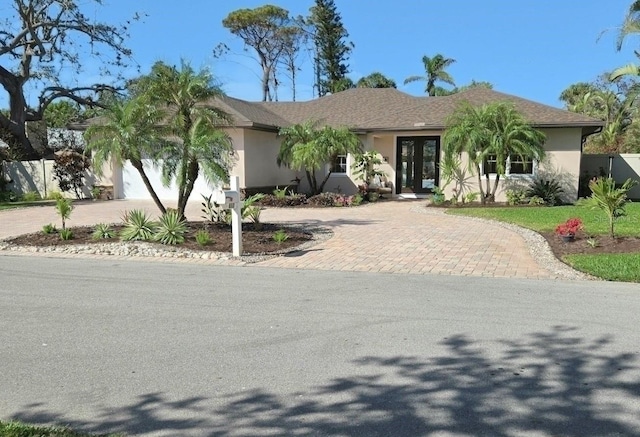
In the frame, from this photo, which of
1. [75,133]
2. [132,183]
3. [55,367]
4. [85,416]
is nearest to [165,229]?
[55,367]

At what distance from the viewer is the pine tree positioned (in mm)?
44125

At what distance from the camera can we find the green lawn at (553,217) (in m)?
11.7

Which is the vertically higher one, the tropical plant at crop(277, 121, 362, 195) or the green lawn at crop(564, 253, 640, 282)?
the tropical plant at crop(277, 121, 362, 195)

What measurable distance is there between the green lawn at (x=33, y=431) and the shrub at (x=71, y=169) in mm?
21272

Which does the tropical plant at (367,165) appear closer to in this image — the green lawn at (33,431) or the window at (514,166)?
the window at (514,166)

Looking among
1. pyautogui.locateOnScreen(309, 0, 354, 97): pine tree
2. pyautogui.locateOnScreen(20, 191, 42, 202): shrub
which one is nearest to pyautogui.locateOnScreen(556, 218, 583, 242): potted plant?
pyautogui.locateOnScreen(20, 191, 42, 202): shrub

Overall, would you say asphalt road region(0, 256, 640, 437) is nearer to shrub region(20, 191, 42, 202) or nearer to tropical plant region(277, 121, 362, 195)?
A: tropical plant region(277, 121, 362, 195)

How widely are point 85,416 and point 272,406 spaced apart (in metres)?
1.25

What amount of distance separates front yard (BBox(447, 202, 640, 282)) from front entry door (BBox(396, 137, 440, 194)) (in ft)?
19.0

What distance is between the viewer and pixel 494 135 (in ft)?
55.1

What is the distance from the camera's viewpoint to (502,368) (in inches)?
162

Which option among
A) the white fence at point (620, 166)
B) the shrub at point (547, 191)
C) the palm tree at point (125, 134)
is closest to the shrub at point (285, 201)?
the palm tree at point (125, 134)

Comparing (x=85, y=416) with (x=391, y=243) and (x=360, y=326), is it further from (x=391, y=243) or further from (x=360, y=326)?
(x=391, y=243)

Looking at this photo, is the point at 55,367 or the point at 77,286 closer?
the point at 55,367
